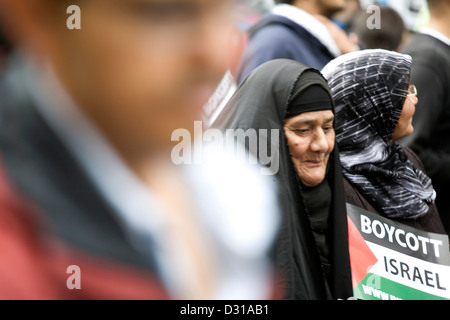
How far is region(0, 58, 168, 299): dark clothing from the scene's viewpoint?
53cm

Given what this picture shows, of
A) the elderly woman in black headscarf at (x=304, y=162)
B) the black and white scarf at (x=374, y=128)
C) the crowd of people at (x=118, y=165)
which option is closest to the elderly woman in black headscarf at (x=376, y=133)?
the black and white scarf at (x=374, y=128)

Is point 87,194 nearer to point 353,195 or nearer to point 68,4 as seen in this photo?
point 68,4

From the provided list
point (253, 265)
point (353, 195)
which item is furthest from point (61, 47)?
point (353, 195)

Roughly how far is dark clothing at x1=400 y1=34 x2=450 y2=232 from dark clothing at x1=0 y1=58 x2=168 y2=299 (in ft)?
11.4

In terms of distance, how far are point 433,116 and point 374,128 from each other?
0.65 meters

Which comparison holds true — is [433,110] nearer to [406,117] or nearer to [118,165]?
[406,117]

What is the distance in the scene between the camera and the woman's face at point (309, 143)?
293 cm

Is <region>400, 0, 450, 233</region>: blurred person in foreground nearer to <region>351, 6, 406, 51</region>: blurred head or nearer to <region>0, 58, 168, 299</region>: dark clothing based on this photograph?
<region>351, 6, 406, 51</region>: blurred head

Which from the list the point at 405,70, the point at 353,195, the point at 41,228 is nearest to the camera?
the point at 41,228

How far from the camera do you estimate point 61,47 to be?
A: 60cm

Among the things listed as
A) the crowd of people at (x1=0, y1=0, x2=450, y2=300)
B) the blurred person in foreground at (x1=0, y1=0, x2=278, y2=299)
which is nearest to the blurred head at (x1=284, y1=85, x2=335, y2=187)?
the crowd of people at (x1=0, y1=0, x2=450, y2=300)

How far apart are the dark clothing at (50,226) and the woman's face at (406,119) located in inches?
121

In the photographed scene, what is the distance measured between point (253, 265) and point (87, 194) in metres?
0.21

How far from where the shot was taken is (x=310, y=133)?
9.70ft
